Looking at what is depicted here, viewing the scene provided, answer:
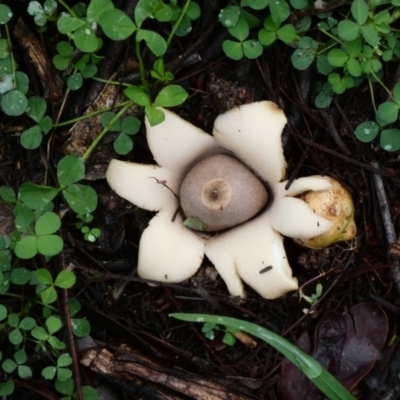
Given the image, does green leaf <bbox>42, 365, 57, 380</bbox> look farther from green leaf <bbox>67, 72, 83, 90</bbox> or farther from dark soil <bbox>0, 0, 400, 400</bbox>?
green leaf <bbox>67, 72, 83, 90</bbox>

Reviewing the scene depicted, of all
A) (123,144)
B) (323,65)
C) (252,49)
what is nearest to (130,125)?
(123,144)

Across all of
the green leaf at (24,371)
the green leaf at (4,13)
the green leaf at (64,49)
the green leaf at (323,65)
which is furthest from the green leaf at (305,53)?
the green leaf at (24,371)

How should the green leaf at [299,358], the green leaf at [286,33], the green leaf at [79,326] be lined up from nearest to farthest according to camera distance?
the green leaf at [299,358] < the green leaf at [286,33] < the green leaf at [79,326]

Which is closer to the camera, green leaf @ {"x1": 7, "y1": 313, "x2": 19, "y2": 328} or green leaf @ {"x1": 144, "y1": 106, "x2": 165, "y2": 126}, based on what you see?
green leaf @ {"x1": 144, "y1": 106, "x2": 165, "y2": 126}

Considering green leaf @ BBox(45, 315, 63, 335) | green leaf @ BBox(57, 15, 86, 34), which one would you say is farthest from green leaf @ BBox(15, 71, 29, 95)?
green leaf @ BBox(45, 315, 63, 335)

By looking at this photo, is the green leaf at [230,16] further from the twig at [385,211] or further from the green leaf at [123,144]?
the twig at [385,211]

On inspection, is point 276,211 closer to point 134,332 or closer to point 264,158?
point 264,158

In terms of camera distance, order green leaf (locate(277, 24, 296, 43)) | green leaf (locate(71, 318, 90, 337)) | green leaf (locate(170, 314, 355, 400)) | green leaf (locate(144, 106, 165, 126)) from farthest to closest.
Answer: green leaf (locate(71, 318, 90, 337))
green leaf (locate(277, 24, 296, 43))
green leaf (locate(144, 106, 165, 126))
green leaf (locate(170, 314, 355, 400))

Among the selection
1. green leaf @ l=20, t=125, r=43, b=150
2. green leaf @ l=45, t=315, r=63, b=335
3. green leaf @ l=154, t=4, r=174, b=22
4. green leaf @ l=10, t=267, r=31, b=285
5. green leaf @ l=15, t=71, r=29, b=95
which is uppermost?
green leaf @ l=154, t=4, r=174, b=22
